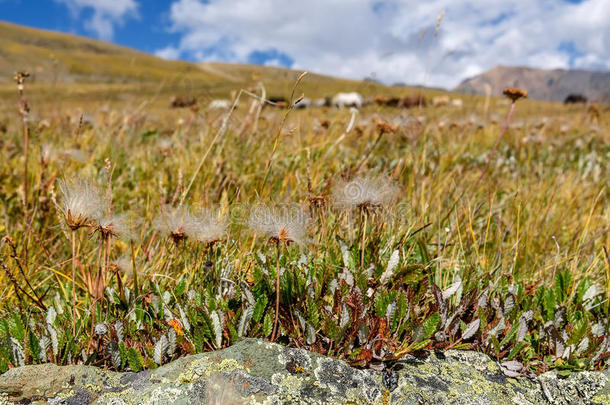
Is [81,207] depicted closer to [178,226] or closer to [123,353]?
[178,226]

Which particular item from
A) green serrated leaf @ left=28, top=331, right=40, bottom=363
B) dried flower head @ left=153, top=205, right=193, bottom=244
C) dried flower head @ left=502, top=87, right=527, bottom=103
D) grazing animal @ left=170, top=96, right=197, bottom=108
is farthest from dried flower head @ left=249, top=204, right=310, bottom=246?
grazing animal @ left=170, top=96, right=197, bottom=108

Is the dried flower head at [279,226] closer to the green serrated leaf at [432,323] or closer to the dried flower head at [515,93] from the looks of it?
the green serrated leaf at [432,323]

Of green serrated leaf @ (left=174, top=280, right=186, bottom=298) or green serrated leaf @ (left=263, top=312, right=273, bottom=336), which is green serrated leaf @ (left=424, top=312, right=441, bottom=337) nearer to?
green serrated leaf @ (left=263, top=312, right=273, bottom=336)

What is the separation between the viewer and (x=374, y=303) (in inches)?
72.5

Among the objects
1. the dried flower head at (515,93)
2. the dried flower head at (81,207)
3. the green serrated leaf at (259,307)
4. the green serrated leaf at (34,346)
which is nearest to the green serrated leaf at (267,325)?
the green serrated leaf at (259,307)

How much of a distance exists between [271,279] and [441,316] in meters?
0.72

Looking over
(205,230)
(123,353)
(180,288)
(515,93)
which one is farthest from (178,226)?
(515,93)

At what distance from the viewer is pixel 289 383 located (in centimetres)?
149

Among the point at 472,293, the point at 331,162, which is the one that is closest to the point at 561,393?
the point at 472,293

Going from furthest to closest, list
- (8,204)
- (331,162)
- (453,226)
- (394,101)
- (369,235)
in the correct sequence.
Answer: (394,101) < (331,162) < (8,204) < (453,226) < (369,235)

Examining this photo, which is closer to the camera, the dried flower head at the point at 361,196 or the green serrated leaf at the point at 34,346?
the green serrated leaf at the point at 34,346

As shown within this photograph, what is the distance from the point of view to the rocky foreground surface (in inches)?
55.6

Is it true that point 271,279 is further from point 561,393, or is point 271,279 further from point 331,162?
point 331,162

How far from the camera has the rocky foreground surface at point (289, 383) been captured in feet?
4.64
